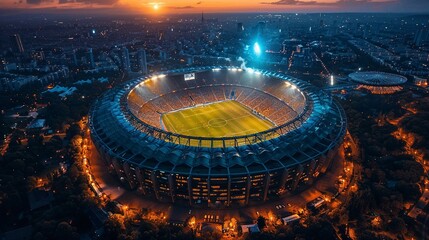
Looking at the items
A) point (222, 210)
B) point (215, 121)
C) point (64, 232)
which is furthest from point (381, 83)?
point (64, 232)

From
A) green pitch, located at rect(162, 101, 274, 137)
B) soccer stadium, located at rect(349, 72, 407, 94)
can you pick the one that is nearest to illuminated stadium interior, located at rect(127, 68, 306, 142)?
green pitch, located at rect(162, 101, 274, 137)

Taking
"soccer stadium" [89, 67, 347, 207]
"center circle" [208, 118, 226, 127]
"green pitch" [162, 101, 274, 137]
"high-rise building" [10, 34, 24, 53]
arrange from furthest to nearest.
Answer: "high-rise building" [10, 34, 24, 53]
"center circle" [208, 118, 226, 127]
"green pitch" [162, 101, 274, 137]
"soccer stadium" [89, 67, 347, 207]

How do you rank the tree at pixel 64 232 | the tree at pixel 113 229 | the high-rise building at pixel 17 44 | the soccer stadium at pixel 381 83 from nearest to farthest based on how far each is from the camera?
the tree at pixel 64 232
the tree at pixel 113 229
the soccer stadium at pixel 381 83
the high-rise building at pixel 17 44

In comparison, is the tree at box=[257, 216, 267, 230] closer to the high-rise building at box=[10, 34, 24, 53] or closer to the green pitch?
the green pitch

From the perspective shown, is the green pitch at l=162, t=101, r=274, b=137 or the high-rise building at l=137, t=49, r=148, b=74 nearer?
the green pitch at l=162, t=101, r=274, b=137

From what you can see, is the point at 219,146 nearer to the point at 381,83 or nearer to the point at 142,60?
the point at 381,83

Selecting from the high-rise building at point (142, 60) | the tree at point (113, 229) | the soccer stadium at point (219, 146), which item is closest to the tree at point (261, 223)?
the soccer stadium at point (219, 146)

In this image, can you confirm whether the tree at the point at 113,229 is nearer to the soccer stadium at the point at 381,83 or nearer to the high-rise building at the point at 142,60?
the soccer stadium at the point at 381,83

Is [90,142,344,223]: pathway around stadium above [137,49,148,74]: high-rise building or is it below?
below
